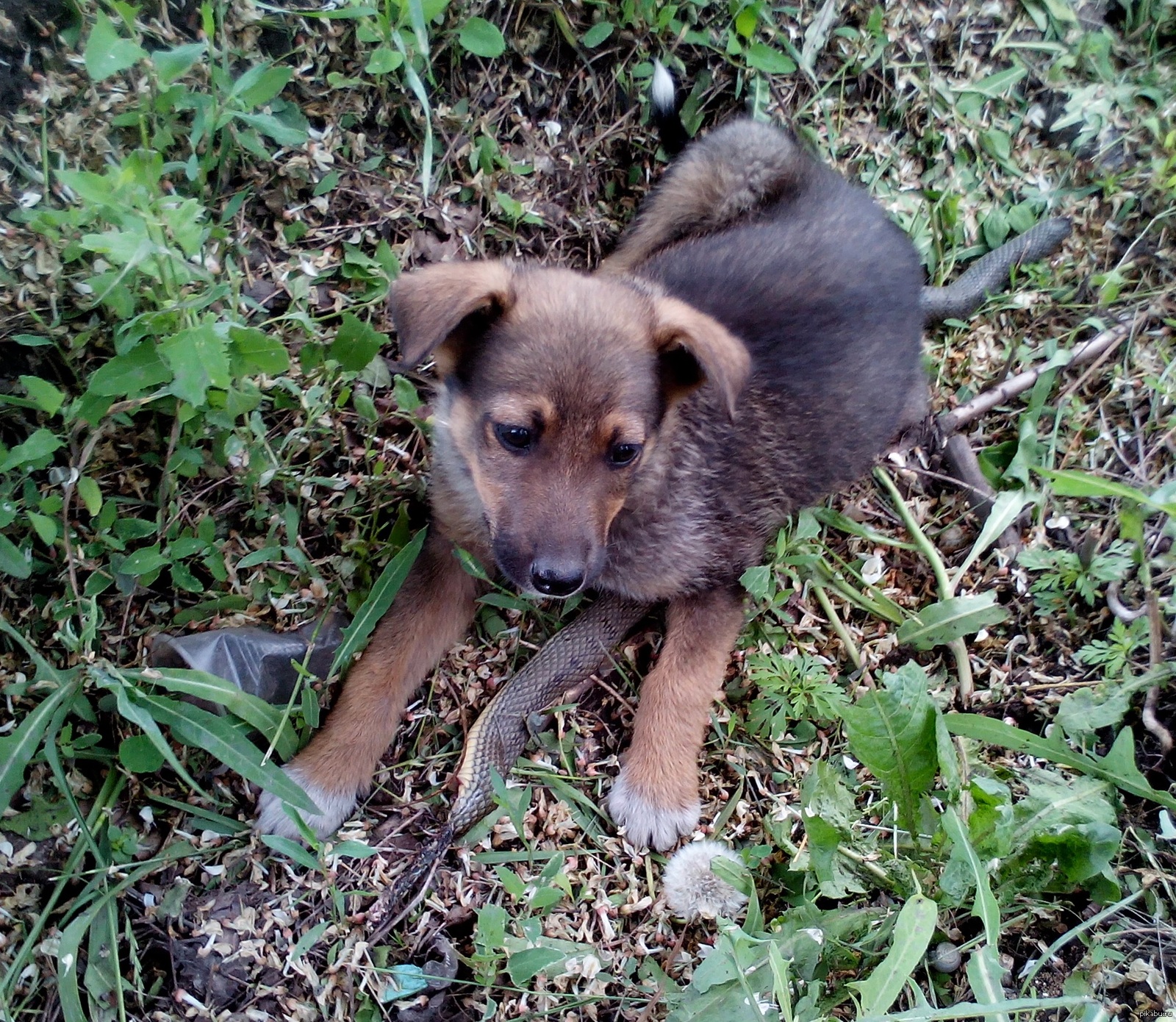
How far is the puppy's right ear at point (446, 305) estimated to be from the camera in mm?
2535

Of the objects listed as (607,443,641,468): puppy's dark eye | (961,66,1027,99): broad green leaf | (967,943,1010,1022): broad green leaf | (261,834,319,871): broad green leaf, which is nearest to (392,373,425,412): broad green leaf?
(607,443,641,468): puppy's dark eye

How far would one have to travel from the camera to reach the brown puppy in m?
2.71

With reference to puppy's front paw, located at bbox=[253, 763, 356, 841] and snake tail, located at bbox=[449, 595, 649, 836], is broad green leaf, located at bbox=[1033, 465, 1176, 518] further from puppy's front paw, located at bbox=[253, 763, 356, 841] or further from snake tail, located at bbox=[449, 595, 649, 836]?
puppy's front paw, located at bbox=[253, 763, 356, 841]

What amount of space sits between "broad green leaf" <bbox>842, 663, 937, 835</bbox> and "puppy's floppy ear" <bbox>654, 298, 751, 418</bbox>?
86 centimetres

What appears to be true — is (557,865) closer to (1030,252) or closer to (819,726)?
(819,726)

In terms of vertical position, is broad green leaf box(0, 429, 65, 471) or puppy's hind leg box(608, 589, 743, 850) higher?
broad green leaf box(0, 429, 65, 471)

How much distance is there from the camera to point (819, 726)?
11.1ft

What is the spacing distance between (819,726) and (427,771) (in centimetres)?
136

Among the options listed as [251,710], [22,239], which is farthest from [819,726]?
[22,239]

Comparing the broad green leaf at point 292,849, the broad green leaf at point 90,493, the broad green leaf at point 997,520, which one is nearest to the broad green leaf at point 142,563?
the broad green leaf at point 90,493

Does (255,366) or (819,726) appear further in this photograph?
(819,726)

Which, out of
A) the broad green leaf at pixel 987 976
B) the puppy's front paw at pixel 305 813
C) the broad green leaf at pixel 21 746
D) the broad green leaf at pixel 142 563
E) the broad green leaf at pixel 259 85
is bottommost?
the puppy's front paw at pixel 305 813

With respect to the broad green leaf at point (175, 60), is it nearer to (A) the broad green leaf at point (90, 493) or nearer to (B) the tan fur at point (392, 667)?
(A) the broad green leaf at point (90, 493)

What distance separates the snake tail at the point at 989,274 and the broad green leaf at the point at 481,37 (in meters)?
1.92
